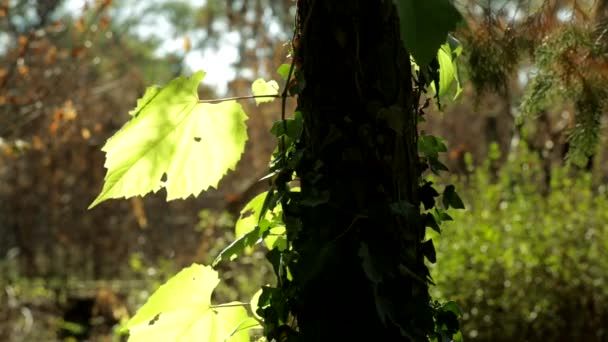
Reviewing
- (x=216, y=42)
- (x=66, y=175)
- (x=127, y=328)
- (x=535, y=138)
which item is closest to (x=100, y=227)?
(x=66, y=175)

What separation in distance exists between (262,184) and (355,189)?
6.22 meters

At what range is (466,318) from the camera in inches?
220

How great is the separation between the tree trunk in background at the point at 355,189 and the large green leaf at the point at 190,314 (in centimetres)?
33

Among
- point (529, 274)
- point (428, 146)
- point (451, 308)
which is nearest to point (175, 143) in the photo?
point (428, 146)

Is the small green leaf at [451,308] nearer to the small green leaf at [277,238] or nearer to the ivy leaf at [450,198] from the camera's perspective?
the ivy leaf at [450,198]

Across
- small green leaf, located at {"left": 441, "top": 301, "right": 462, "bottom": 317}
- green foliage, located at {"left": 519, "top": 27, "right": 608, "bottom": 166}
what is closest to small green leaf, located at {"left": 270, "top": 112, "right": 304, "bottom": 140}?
small green leaf, located at {"left": 441, "top": 301, "right": 462, "bottom": 317}

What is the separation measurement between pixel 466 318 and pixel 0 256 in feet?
25.9

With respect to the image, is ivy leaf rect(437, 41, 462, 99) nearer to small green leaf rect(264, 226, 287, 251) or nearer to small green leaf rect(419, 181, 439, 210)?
small green leaf rect(419, 181, 439, 210)

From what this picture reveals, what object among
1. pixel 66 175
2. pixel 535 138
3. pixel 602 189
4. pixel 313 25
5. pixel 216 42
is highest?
pixel 216 42

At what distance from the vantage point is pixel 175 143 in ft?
6.98

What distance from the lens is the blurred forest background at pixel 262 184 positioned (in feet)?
8.91

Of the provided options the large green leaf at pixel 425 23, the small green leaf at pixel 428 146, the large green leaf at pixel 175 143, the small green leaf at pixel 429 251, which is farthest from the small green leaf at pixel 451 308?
the large green leaf at pixel 425 23

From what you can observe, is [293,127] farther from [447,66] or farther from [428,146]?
[447,66]

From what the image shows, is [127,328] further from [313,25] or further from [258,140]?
[258,140]
